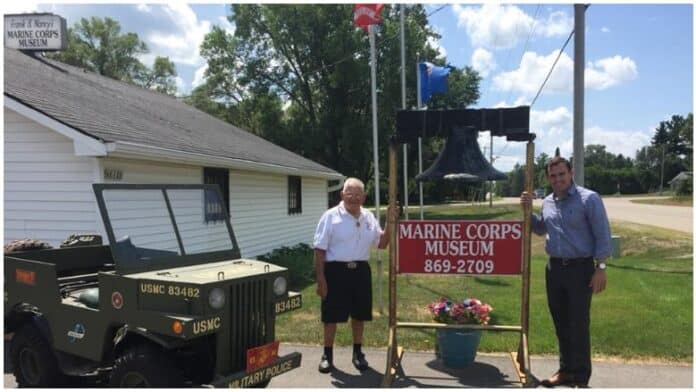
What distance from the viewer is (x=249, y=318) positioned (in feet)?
12.2

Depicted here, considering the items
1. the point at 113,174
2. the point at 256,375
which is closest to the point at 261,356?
the point at 256,375

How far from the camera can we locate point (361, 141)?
29016 mm

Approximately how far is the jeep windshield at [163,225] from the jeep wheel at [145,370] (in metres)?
0.58

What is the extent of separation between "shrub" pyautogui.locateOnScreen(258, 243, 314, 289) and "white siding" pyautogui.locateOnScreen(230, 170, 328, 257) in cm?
21

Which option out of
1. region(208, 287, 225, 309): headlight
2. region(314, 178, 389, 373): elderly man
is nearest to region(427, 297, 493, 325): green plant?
region(314, 178, 389, 373): elderly man

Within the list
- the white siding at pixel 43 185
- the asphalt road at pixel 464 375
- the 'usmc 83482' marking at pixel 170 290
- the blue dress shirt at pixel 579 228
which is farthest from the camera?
the white siding at pixel 43 185

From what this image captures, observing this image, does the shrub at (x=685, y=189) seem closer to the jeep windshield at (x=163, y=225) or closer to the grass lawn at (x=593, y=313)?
the grass lawn at (x=593, y=313)

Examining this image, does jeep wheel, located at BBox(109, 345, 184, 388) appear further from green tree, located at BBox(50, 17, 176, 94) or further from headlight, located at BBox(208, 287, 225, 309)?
green tree, located at BBox(50, 17, 176, 94)

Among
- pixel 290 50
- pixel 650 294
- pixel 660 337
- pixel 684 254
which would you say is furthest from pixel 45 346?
pixel 290 50

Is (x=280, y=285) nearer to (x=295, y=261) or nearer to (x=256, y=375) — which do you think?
(x=256, y=375)

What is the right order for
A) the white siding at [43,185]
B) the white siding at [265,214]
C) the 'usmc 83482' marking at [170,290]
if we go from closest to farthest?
the 'usmc 83482' marking at [170,290], the white siding at [43,185], the white siding at [265,214]

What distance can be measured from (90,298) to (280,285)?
4.59 feet

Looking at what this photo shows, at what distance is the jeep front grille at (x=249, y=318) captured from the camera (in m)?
3.62

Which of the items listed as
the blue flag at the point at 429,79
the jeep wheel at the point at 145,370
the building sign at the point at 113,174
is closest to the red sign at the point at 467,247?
the jeep wheel at the point at 145,370
